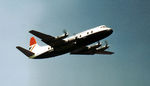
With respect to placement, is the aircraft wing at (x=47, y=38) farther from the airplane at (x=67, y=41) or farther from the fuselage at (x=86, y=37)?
the fuselage at (x=86, y=37)

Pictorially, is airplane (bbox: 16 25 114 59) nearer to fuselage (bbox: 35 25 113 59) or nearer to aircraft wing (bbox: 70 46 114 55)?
fuselage (bbox: 35 25 113 59)

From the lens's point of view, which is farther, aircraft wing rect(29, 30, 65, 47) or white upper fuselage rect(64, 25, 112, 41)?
white upper fuselage rect(64, 25, 112, 41)

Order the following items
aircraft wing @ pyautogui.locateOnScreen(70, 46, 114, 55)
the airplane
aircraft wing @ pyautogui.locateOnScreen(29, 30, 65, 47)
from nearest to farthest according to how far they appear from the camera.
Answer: aircraft wing @ pyautogui.locateOnScreen(29, 30, 65, 47), the airplane, aircraft wing @ pyautogui.locateOnScreen(70, 46, 114, 55)

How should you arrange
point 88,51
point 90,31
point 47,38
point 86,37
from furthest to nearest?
point 88,51 → point 90,31 → point 86,37 → point 47,38

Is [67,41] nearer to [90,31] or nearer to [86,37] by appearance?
[86,37]

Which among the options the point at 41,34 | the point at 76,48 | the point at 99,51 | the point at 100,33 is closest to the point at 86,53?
the point at 99,51

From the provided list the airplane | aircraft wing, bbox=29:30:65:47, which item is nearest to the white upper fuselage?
the airplane

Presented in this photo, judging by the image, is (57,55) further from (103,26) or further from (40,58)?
(103,26)

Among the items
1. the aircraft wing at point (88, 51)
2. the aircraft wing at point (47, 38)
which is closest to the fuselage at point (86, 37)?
the aircraft wing at point (47, 38)

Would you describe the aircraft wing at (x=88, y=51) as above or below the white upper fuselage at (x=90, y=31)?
below

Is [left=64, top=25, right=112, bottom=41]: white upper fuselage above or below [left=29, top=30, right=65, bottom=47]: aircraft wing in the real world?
above

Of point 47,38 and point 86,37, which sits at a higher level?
point 47,38

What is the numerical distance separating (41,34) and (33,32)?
62.5 inches

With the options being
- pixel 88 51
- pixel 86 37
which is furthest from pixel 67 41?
pixel 88 51
